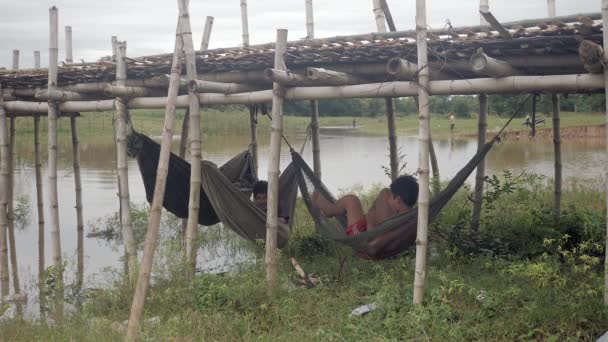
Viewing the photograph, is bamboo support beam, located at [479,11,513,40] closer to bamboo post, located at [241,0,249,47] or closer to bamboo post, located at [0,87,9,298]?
bamboo post, located at [241,0,249,47]

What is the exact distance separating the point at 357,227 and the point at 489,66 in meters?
1.86

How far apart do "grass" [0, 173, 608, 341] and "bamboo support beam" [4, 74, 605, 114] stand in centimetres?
101

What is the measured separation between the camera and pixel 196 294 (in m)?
4.44

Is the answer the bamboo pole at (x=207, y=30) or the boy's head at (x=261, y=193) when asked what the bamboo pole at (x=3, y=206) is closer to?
the bamboo pole at (x=207, y=30)

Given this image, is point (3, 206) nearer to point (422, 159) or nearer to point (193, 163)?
point (193, 163)

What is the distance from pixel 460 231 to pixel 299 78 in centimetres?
192

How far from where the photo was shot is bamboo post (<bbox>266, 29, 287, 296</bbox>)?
4590 mm

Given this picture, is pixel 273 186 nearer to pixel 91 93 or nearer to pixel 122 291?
pixel 122 291

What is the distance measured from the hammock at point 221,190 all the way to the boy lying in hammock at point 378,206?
397 millimetres

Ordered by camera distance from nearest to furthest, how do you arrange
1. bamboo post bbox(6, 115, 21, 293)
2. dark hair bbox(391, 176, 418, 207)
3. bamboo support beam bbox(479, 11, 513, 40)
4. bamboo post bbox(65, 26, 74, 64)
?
bamboo support beam bbox(479, 11, 513, 40), dark hair bbox(391, 176, 418, 207), bamboo post bbox(6, 115, 21, 293), bamboo post bbox(65, 26, 74, 64)

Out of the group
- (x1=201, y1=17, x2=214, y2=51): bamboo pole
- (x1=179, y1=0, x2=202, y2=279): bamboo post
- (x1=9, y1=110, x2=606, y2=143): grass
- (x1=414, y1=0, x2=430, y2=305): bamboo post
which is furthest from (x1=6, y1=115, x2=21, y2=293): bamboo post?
(x1=9, y1=110, x2=606, y2=143): grass

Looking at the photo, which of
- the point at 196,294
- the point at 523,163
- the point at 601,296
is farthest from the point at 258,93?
the point at 523,163

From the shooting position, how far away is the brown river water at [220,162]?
757 centimetres

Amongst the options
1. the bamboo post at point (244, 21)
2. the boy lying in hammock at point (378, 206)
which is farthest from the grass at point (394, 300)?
the bamboo post at point (244, 21)
